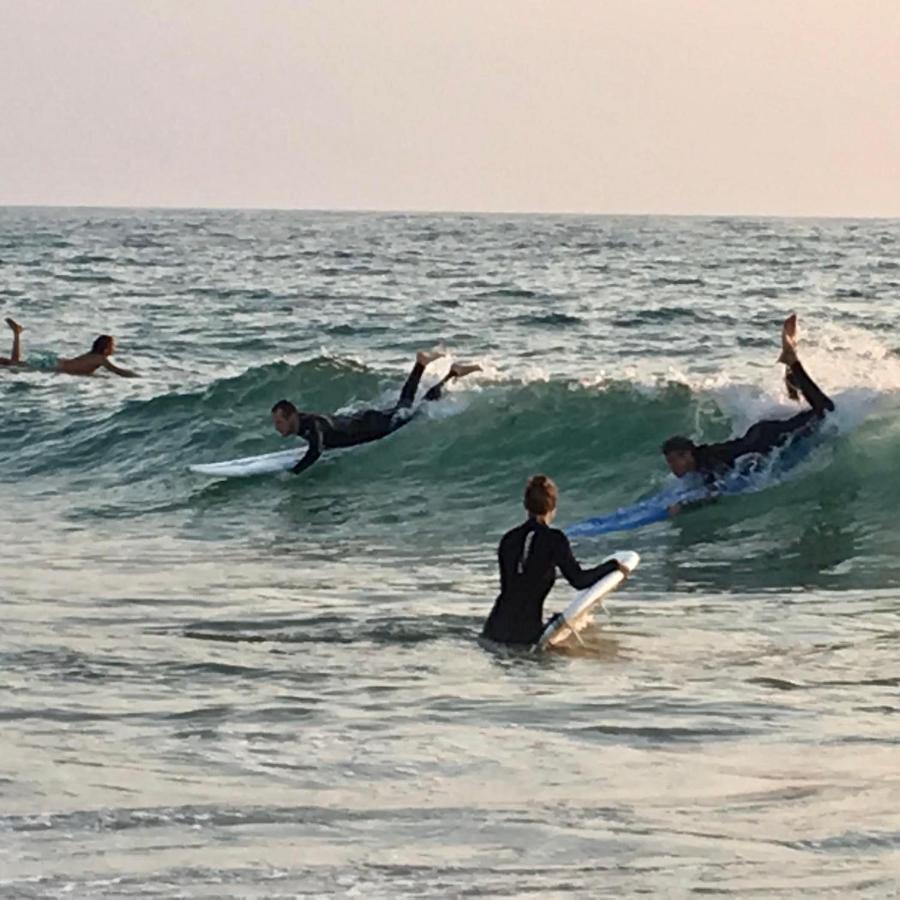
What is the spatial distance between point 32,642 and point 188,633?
824 mm

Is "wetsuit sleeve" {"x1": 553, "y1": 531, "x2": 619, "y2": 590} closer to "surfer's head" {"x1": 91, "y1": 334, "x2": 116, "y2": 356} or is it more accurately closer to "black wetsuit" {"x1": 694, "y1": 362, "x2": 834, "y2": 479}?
"black wetsuit" {"x1": 694, "y1": 362, "x2": 834, "y2": 479}

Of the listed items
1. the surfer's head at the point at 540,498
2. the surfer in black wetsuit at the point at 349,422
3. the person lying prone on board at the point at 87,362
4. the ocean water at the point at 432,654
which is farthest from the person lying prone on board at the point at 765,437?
the person lying prone on board at the point at 87,362

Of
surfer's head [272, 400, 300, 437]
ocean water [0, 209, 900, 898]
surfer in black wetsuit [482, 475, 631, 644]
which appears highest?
surfer's head [272, 400, 300, 437]

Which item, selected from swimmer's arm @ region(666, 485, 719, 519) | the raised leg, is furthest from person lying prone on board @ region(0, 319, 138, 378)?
swimmer's arm @ region(666, 485, 719, 519)

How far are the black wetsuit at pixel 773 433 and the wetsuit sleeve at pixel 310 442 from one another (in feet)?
11.8

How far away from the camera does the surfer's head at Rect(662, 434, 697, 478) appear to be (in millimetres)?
13945

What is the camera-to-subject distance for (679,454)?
555 inches

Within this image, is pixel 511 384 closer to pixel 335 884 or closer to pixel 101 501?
pixel 101 501

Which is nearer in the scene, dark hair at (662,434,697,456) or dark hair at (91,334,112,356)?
dark hair at (662,434,697,456)

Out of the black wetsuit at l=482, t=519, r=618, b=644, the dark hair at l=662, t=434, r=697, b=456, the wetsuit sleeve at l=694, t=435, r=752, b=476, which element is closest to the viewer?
the black wetsuit at l=482, t=519, r=618, b=644

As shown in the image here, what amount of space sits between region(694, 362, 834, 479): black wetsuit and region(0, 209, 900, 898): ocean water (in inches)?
12.7

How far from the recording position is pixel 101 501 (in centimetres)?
1691

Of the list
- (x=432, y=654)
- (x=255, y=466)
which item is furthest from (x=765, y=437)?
(x=432, y=654)

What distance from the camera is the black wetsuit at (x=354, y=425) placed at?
16.7 meters
